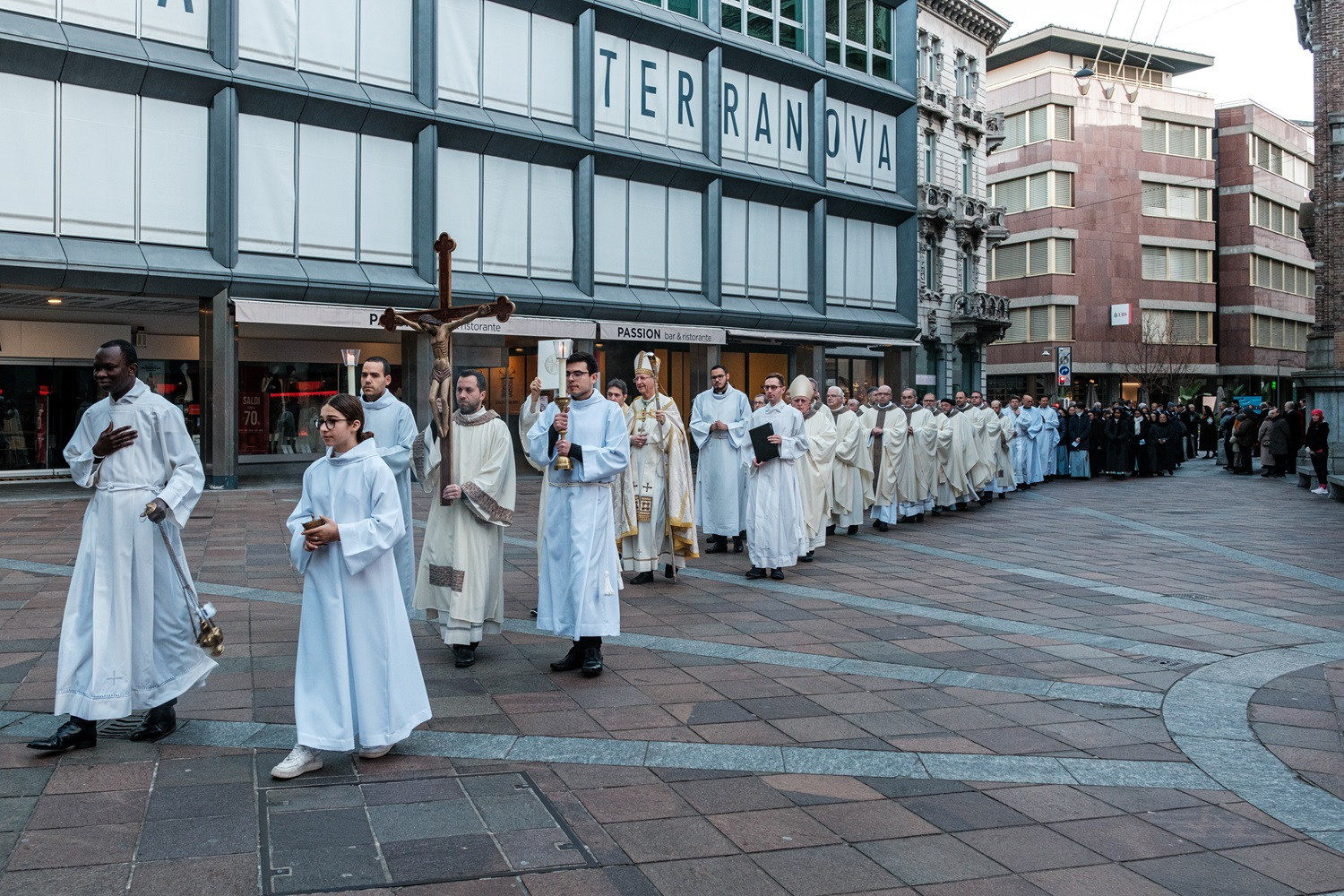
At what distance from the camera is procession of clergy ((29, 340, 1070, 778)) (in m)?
5.06

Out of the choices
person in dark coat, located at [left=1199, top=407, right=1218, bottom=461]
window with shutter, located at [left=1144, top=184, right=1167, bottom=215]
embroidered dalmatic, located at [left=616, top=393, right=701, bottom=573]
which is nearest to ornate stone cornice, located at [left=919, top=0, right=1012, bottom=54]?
person in dark coat, located at [left=1199, top=407, right=1218, bottom=461]

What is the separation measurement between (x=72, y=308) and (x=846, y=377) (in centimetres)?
2097

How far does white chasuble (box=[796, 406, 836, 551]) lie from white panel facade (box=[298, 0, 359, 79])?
13.6 m

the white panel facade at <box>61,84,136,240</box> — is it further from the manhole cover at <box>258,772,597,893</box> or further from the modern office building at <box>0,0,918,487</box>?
the manhole cover at <box>258,772,597,893</box>

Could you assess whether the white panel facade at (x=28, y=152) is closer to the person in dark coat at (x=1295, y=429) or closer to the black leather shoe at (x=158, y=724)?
the black leather shoe at (x=158, y=724)

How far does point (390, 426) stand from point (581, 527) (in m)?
1.67

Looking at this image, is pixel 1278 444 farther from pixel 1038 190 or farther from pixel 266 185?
pixel 1038 190

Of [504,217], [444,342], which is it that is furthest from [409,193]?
[444,342]

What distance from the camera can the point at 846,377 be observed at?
115ft

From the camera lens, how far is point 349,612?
5066 millimetres

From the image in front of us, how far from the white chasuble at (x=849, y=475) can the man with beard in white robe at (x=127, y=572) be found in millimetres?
10415

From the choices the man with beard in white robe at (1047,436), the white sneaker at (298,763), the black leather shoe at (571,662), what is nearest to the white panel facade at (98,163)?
the black leather shoe at (571,662)

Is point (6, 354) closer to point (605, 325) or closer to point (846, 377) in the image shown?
point (605, 325)

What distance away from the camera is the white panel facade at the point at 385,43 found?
22797 mm
